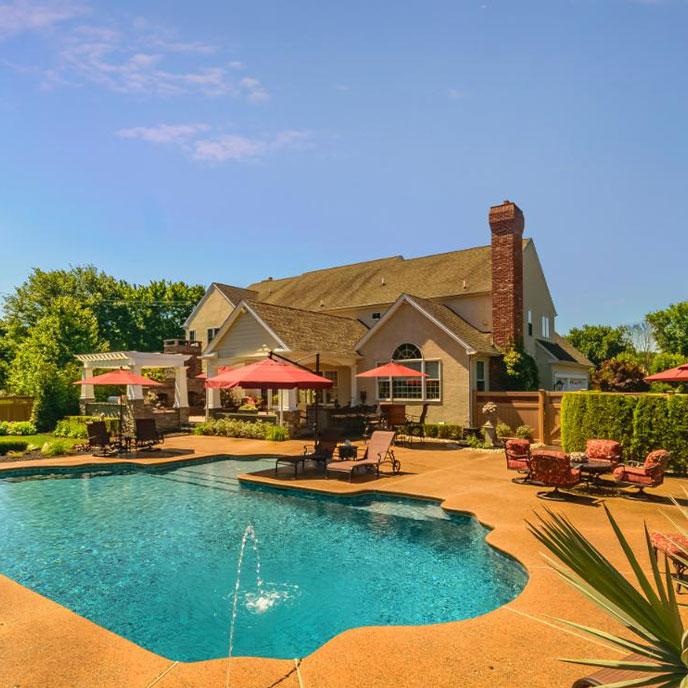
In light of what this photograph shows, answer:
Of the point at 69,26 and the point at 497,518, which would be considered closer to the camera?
the point at 497,518

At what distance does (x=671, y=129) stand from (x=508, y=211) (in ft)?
36.1

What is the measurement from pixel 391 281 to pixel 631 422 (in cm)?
1962

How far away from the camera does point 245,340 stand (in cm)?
2619

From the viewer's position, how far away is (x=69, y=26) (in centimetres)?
1055

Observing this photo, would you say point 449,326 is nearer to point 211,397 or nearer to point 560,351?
point 560,351

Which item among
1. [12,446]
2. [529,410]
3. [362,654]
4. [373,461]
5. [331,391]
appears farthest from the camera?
[331,391]

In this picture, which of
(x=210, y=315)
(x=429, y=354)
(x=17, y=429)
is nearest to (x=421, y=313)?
(x=429, y=354)

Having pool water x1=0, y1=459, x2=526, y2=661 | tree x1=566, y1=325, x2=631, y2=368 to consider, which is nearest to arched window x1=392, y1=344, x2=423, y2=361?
pool water x1=0, y1=459, x2=526, y2=661

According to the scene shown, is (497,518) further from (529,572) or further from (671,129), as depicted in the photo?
(671,129)

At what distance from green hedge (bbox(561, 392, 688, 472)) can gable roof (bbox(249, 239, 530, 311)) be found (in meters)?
12.0

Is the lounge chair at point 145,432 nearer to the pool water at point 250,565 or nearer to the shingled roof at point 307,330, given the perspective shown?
the pool water at point 250,565

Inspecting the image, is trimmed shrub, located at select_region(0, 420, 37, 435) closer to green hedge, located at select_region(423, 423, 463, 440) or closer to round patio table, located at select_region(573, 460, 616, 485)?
green hedge, located at select_region(423, 423, 463, 440)

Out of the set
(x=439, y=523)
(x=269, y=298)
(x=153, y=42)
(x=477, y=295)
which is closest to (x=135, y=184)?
(x=153, y=42)

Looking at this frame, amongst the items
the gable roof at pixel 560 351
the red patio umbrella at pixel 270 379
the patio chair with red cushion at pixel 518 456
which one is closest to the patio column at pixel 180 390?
the red patio umbrella at pixel 270 379
